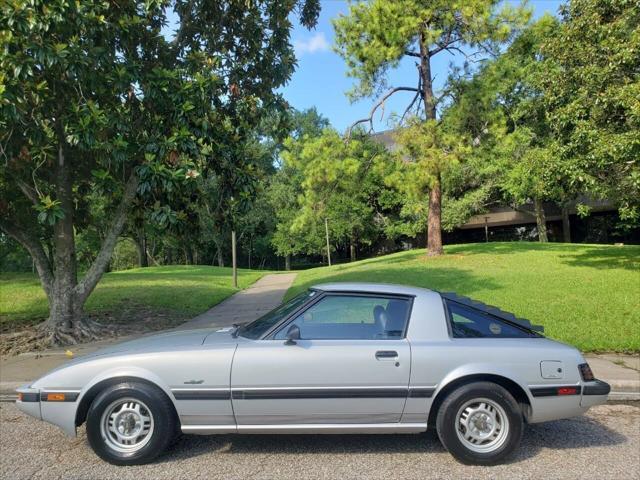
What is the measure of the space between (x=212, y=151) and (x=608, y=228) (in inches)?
1553

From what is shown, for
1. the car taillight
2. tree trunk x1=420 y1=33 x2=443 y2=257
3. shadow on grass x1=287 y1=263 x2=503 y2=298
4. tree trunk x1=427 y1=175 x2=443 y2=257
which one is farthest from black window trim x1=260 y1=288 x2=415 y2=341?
tree trunk x1=427 y1=175 x2=443 y2=257

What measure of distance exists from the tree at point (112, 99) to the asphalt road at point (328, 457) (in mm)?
4251

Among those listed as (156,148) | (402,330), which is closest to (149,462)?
(402,330)

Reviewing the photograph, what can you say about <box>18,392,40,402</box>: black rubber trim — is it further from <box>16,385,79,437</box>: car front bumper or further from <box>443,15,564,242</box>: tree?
<box>443,15,564,242</box>: tree

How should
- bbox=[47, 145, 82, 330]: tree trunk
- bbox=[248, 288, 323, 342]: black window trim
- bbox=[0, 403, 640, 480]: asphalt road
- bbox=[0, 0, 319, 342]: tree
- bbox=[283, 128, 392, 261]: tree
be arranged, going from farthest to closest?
bbox=[283, 128, 392, 261]: tree < bbox=[47, 145, 82, 330]: tree trunk < bbox=[0, 0, 319, 342]: tree < bbox=[248, 288, 323, 342]: black window trim < bbox=[0, 403, 640, 480]: asphalt road

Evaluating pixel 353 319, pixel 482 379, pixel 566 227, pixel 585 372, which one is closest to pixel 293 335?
pixel 353 319

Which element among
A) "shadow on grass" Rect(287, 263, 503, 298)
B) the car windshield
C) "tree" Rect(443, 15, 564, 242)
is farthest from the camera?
"tree" Rect(443, 15, 564, 242)

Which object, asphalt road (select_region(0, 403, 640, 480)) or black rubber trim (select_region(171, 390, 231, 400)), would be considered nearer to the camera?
asphalt road (select_region(0, 403, 640, 480))

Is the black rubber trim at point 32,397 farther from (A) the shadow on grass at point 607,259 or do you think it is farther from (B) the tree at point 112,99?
(A) the shadow on grass at point 607,259

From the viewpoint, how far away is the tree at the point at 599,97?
11406mm

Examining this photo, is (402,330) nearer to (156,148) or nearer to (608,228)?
(156,148)

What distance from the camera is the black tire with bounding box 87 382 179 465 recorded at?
13.3ft

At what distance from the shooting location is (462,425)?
416cm

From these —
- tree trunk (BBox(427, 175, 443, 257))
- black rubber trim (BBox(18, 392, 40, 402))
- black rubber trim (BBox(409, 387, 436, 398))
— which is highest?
tree trunk (BBox(427, 175, 443, 257))
